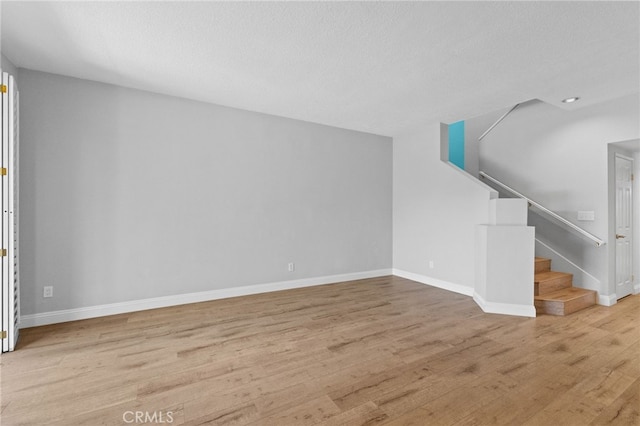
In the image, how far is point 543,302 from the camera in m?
3.63

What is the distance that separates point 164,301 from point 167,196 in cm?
134

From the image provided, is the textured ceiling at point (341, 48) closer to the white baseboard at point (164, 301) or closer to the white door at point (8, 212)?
the white door at point (8, 212)

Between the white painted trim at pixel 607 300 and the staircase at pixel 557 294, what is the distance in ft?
0.26

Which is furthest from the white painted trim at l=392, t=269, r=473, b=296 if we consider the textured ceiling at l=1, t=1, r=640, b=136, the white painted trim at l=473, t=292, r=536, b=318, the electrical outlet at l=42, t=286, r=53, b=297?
the electrical outlet at l=42, t=286, r=53, b=297

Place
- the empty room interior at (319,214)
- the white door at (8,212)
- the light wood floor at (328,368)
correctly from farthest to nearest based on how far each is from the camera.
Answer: the white door at (8,212) < the empty room interior at (319,214) < the light wood floor at (328,368)

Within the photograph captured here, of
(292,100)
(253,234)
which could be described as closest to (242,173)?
(253,234)

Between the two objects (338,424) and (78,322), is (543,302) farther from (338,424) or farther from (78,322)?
(78,322)

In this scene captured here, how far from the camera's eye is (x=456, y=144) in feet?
18.6

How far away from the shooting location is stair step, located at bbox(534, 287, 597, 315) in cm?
355

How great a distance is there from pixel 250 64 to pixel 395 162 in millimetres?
3529

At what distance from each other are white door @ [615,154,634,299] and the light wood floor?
0.87 meters

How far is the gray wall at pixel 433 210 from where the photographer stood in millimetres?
4430

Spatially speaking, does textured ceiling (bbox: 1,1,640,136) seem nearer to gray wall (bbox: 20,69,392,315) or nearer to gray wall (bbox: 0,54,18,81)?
gray wall (bbox: 0,54,18,81)

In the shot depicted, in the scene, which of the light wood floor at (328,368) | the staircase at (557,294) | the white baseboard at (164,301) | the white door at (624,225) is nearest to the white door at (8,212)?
the light wood floor at (328,368)
